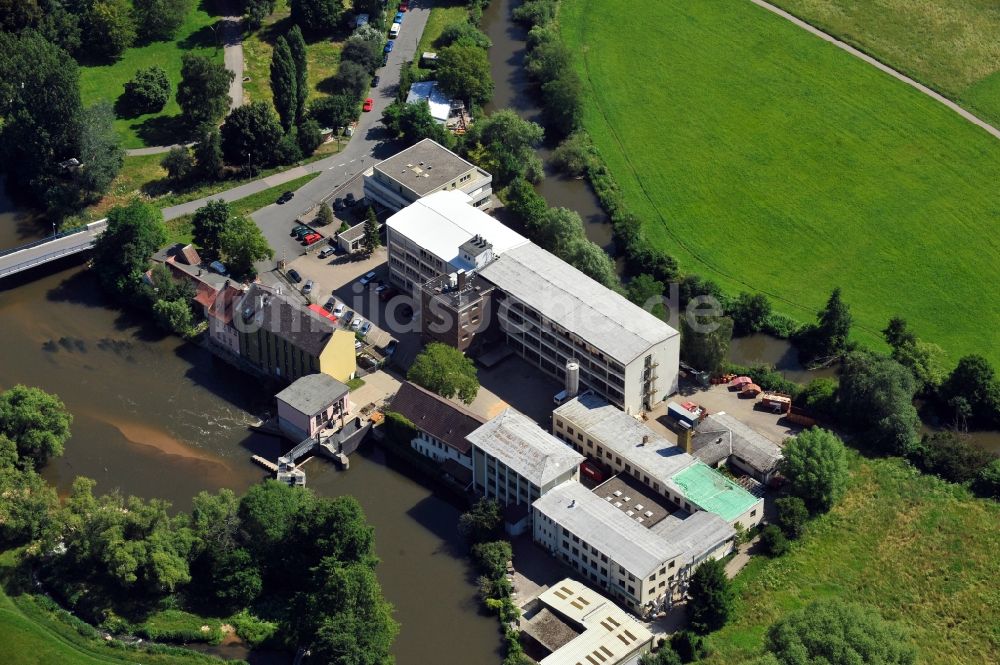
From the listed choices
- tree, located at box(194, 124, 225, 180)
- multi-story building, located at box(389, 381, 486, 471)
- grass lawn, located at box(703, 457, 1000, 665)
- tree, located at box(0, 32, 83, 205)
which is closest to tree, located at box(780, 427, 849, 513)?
grass lawn, located at box(703, 457, 1000, 665)

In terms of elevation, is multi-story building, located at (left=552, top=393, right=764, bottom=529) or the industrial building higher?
multi-story building, located at (left=552, top=393, right=764, bottom=529)

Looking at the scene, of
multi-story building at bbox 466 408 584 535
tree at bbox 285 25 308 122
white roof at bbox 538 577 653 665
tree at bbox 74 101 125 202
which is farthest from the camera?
tree at bbox 285 25 308 122

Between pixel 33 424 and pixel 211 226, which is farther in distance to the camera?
pixel 211 226

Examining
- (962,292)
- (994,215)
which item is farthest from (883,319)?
(994,215)

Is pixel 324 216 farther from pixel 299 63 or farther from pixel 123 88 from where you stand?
pixel 123 88

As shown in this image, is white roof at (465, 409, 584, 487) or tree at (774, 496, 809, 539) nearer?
tree at (774, 496, 809, 539)

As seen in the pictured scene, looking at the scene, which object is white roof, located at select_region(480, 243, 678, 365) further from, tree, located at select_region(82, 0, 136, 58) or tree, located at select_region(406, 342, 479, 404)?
tree, located at select_region(82, 0, 136, 58)

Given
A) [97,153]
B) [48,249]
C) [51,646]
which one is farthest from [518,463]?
[97,153]
